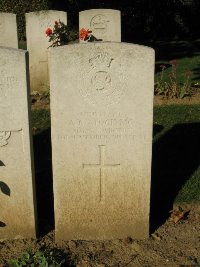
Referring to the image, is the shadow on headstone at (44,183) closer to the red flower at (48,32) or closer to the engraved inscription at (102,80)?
the engraved inscription at (102,80)

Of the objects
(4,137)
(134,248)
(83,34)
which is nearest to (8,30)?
(83,34)

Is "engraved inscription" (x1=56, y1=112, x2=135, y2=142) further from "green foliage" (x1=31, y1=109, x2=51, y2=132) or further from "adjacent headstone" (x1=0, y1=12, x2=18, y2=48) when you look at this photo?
"adjacent headstone" (x1=0, y1=12, x2=18, y2=48)

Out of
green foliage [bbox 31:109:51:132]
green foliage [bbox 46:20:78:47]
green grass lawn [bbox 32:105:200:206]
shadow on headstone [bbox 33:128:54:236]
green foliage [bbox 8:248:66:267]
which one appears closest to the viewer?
green foliage [bbox 8:248:66:267]

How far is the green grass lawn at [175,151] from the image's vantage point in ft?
16.7

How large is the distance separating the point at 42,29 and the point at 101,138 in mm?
5778

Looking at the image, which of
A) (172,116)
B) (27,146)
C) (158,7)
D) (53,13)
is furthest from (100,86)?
(158,7)

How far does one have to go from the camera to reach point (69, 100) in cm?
384

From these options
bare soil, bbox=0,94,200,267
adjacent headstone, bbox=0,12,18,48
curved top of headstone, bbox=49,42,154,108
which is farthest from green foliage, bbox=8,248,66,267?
adjacent headstone, bbox=0,12,18,48

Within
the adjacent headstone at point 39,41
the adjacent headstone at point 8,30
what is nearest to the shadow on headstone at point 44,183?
the adjacent headstone at point 39,41

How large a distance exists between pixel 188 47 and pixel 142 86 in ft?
42.7

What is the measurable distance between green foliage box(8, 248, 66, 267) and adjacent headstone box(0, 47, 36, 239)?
406mm

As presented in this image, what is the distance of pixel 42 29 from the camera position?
9.20m

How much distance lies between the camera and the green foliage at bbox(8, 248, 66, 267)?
3705 millimetres

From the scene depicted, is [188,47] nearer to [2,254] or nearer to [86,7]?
[86,7]
